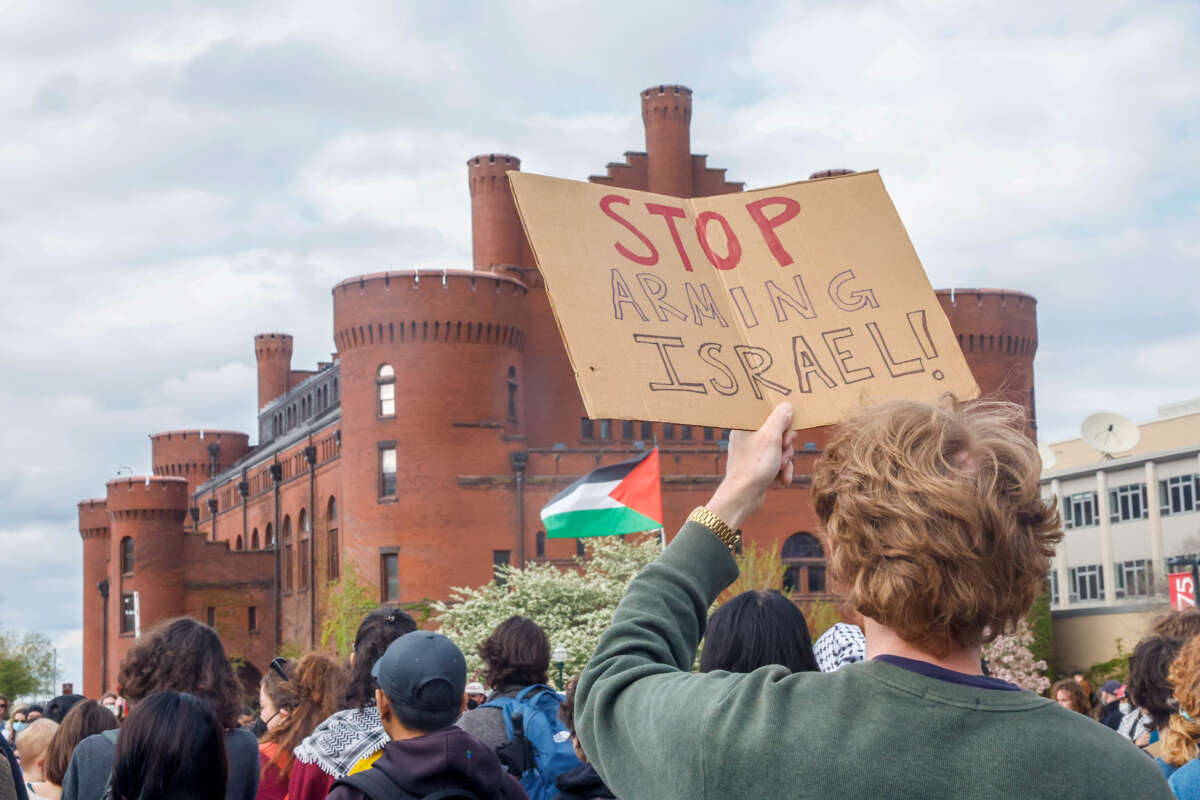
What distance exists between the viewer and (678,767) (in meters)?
2.00

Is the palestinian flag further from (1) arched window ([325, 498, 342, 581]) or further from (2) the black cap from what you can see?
(1) arched window ([325, 498, 342, 581])

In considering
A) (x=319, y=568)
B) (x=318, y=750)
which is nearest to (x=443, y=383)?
(x=319, y=568)

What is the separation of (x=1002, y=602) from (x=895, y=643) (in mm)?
165

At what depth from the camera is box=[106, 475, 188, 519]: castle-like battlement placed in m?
62.1

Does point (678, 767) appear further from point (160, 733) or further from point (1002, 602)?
point (160, 733)

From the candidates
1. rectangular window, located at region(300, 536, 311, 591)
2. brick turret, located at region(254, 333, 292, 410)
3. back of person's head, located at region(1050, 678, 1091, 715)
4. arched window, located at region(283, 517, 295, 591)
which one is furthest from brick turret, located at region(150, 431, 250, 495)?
back of person's head, located at region(1050, 678, 1091, 715)

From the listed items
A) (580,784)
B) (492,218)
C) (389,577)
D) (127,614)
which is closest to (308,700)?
(580,784)

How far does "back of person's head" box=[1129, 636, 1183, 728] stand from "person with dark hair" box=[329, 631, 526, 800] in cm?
234

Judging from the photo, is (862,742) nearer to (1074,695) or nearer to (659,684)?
(659,684)

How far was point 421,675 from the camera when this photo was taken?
14.4ft

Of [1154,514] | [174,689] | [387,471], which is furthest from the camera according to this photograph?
[1154,514]

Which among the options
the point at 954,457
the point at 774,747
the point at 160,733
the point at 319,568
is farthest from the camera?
the point at 319,568

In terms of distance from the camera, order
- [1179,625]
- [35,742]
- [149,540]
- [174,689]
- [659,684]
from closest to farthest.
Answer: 1. [659,684]
2. [174,689]
3. [1179,625]
4. [35,742]
5. [149,540]

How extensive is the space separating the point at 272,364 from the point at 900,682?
281 ft
